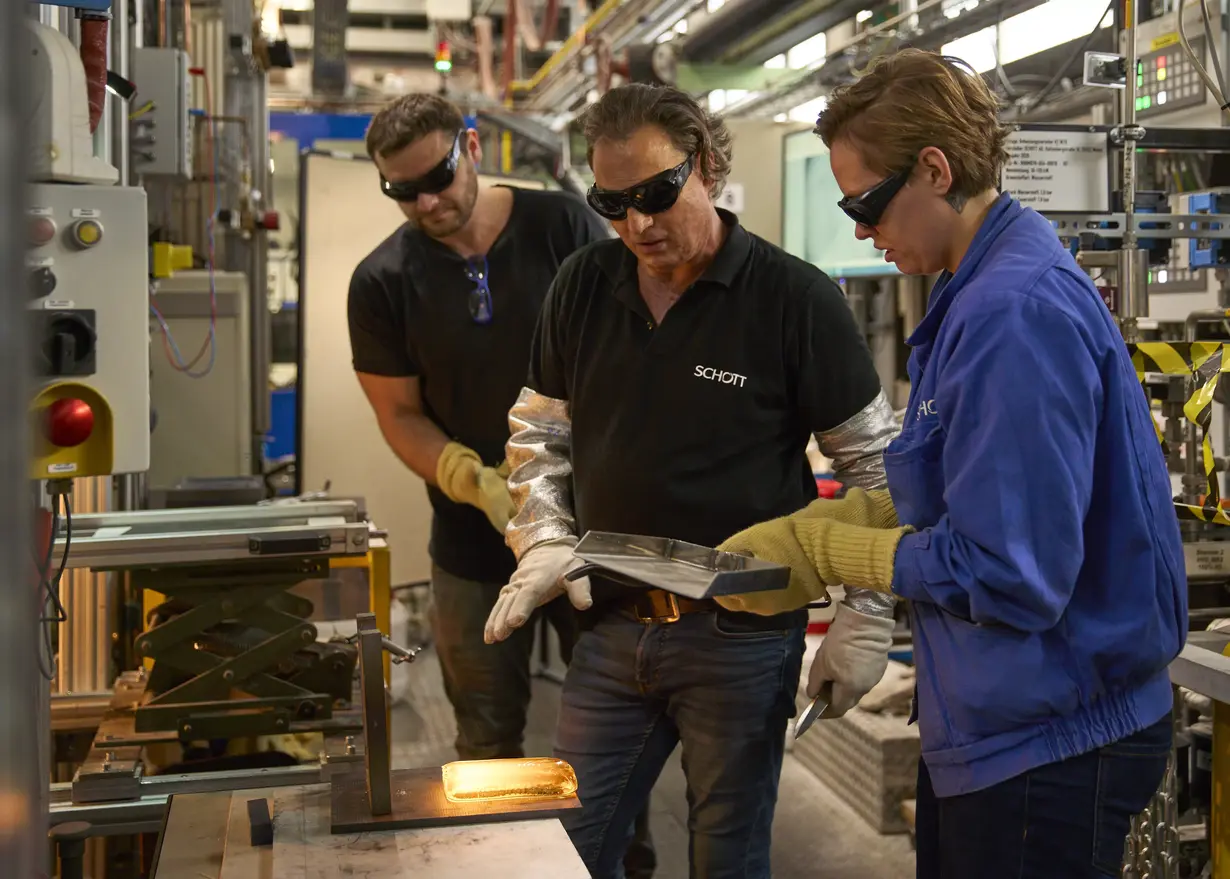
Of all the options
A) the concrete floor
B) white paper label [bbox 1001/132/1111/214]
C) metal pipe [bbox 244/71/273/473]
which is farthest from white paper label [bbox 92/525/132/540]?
metal pipe [bbox 244/71/273/473]

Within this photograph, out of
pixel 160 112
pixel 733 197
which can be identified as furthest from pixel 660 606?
pixel 733 197

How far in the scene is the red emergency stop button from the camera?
1.42 m

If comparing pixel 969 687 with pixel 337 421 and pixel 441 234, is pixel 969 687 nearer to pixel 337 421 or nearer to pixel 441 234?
pixel 441 234

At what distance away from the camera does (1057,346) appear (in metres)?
1.12

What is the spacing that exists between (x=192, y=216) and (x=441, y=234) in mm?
1865

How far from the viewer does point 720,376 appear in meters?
1.67

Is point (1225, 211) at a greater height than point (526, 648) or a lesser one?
greater

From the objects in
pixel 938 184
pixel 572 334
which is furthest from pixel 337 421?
pixel 938 184

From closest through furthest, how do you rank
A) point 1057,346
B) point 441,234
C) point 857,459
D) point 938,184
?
1. point 1057,346
2. point 938,184
3. point 857,459
4. point 441,234

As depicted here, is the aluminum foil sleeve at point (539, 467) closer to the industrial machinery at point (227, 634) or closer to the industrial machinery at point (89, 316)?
the industrial machinery at point (227, 634)

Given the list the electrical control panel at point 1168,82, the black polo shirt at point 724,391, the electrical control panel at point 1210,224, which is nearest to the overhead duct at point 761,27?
the electrical control panel at point 1168,82

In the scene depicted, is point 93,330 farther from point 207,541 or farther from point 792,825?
point 792,825

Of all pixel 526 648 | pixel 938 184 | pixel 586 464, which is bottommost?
pixel 526 648

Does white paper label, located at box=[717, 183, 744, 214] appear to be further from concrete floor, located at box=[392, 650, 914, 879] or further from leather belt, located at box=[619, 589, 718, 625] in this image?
leather belt, located at box=[619, 589, 718, 625]
